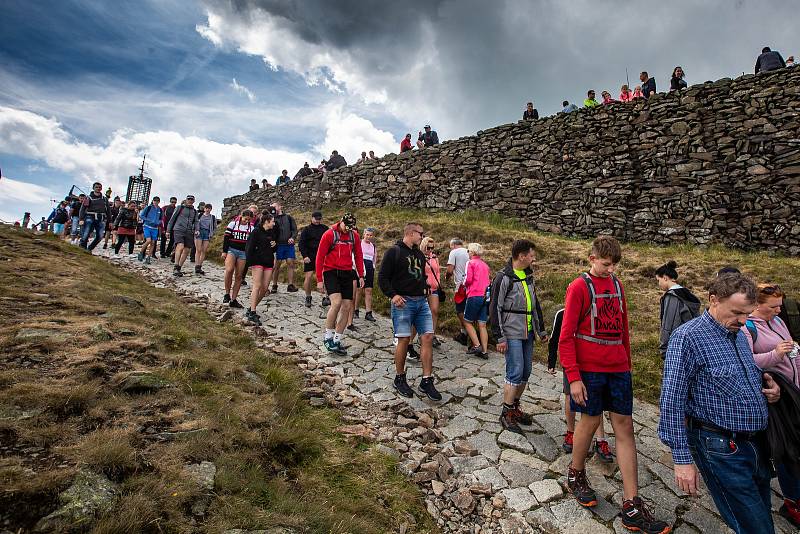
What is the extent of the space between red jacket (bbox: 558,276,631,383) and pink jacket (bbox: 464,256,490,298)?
352 cm

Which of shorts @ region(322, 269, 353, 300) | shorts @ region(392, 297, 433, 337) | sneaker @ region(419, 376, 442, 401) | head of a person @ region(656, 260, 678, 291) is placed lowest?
sneaker @ region(419, 376, 442, 401)

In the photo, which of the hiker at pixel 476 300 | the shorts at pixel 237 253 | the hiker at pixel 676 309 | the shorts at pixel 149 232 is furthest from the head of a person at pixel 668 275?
the shorts at pixel 149 232

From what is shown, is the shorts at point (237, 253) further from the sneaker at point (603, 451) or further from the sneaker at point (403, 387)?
the sneaker at point (603, 451)

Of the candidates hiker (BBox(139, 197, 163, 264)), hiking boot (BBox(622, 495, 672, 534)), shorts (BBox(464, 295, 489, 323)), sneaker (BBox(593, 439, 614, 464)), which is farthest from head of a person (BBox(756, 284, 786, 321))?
hiker (BBox(139, 197, 163, 264))

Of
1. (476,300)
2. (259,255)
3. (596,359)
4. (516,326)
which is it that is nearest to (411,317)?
(516,326)

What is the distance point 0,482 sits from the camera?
76.1 inches

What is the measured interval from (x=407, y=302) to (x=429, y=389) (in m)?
1.25

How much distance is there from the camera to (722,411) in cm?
245

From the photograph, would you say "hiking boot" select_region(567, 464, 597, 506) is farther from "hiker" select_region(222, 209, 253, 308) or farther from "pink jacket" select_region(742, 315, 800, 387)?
"hiker" select_region(222, 209, 253, 308)

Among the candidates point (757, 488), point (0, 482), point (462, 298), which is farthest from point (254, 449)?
point (462, 298)

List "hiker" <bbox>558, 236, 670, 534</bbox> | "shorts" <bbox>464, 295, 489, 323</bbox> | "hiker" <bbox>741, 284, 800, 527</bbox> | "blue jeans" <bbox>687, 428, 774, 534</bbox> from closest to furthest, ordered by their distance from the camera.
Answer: "blue jeans" <bbox>687, 428, 774, 534</bbox>, "hiker" <bbox>741, 284, 800, 527</bbox>, "hiker" <bbox>558, 236, 670, 534</bbox>, "shorts" <bbox>464, 295, 489, 323</bbox>

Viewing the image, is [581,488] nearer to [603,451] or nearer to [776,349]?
[603,451]

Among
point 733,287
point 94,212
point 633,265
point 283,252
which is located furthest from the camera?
point 94,212

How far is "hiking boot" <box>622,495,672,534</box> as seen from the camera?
2891 millimetres
